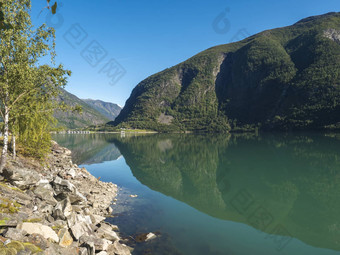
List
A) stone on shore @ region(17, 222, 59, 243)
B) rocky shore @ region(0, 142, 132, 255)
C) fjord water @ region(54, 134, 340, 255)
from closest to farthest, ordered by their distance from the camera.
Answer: rocky shore @ region(0, 142, 132, 255) < stone on shore @ region(17, 222, 59, 243) < fjord water @ region(54, 134, 340, 255)

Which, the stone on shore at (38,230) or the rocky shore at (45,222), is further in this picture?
the stone on shore at (38,230)

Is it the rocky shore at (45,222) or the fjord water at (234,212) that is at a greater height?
the rocky shore at (45,222)

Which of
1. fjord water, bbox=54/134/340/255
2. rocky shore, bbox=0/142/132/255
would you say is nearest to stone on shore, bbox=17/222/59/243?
rocky shore, bbox=0/142/132/255

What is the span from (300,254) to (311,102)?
22192cm

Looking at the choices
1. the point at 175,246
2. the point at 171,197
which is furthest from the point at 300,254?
the point at 171,197

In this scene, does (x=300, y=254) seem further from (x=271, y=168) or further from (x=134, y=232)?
(x=271, y=168)

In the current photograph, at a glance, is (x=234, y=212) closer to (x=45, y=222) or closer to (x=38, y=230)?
(x=45, y=222)

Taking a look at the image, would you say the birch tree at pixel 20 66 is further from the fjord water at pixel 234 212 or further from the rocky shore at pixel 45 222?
the fjord water at pixel 234 212

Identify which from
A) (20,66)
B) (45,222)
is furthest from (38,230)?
(20,66)

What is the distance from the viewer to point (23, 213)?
32.0ft

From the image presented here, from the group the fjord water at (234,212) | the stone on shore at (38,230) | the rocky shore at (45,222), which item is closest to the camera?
the rocky shore at (45,222)

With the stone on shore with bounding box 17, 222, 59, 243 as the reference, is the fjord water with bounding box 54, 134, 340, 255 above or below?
below

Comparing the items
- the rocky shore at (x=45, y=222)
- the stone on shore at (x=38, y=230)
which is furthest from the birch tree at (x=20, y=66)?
the stone on shore at (x=38, y=230)

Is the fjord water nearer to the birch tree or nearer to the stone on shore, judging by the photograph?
the stone on shore
